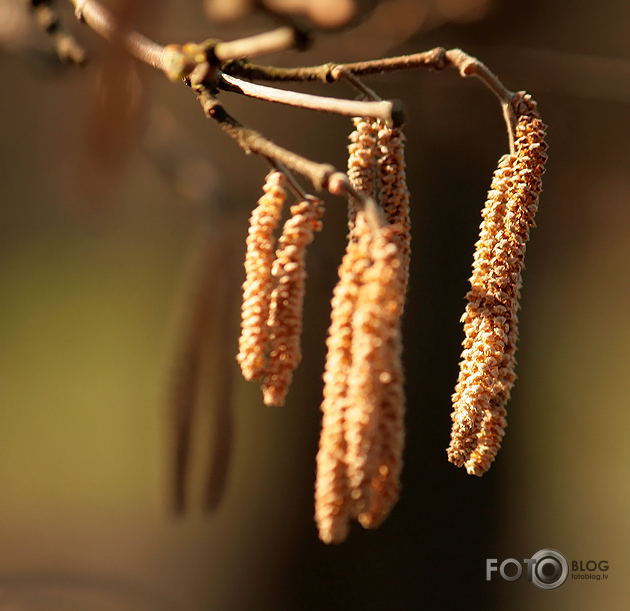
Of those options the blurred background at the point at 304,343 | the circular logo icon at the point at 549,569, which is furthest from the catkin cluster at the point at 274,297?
the circular logo icon at the point at 549,569

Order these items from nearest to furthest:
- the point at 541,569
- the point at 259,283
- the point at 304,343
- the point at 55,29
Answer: the point at 259,283
the point at 55,29
the point at 304,343
the point at 541,569

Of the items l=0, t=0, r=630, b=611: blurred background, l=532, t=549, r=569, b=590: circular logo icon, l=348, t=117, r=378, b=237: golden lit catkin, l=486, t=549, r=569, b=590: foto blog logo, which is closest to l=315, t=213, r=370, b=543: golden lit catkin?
l=348, t=117, r=378, b=237: golden lit catkin

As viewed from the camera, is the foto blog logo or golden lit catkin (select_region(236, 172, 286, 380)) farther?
the foto blog logo

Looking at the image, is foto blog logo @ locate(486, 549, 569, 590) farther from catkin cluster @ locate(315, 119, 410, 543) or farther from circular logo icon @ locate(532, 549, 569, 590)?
catkin cluster @ locate(315, 119, 410, 543)

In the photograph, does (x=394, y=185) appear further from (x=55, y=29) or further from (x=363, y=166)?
(x=55, y=29)

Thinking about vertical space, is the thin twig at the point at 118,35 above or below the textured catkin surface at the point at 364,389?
above

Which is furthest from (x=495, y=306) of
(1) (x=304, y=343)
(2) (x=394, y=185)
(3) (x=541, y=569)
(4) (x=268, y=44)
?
(3) (x=541, y=569)

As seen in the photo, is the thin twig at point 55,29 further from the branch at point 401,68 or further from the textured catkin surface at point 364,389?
the textured catkin surface at point 364,389
